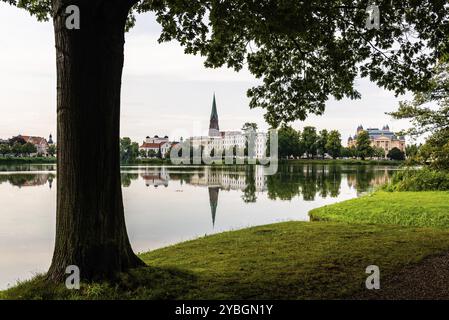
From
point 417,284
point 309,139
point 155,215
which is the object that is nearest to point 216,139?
point 309,139

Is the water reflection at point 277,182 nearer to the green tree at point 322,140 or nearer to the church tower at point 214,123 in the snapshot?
the green tree at point 322,140

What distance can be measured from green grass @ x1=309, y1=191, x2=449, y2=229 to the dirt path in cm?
787

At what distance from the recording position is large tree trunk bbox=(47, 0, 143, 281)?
21.0ft

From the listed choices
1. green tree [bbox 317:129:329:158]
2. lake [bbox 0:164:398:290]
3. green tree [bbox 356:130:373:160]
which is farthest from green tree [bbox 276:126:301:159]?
lake [bbox 0:164:398:290]

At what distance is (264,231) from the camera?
14.4m

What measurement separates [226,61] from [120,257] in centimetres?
665

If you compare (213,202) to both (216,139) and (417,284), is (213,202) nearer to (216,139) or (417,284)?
(417,284)

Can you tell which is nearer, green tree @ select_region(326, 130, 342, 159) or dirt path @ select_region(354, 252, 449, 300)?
dirt path @ select_region(354, 252, 449, 300)

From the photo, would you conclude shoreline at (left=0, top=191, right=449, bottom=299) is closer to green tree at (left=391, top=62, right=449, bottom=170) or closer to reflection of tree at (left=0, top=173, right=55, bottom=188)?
green tree at (left=391, top=62, right=449, bottom=170)

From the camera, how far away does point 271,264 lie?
28.8 ft

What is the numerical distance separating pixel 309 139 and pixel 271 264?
109 metres

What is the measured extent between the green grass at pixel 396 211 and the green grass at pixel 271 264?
7.14 feet

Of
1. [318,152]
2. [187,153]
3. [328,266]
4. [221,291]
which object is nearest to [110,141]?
[221,291]

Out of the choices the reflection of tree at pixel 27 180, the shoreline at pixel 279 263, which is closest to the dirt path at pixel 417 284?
the shoreline at pixel 279 263
